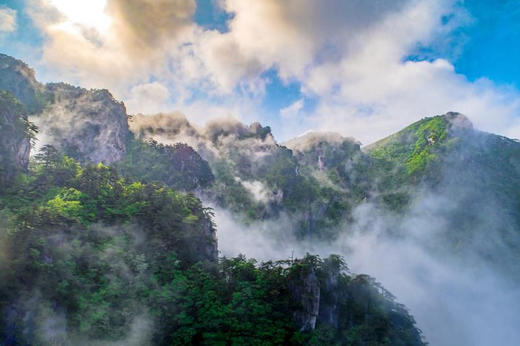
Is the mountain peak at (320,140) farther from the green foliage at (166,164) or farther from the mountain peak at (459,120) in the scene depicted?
the green foliage at (166,164)

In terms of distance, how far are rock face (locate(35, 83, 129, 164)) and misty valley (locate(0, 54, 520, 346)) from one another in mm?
284

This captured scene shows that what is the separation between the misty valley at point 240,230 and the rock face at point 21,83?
257mm

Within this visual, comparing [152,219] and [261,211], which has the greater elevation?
[261,211]

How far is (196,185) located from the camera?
61000 millimetres

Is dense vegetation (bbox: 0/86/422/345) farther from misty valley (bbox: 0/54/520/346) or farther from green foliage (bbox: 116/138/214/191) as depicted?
green foliage (bbox: 116/138/214/191)

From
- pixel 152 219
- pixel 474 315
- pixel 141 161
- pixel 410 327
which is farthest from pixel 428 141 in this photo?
pixel 152 219

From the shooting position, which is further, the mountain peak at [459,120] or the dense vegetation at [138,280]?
the mountain peak at [459,120]

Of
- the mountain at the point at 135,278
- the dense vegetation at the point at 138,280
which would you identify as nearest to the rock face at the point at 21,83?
the dense vegetation at the point at 138,280

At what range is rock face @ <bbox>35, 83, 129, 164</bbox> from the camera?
4925cm

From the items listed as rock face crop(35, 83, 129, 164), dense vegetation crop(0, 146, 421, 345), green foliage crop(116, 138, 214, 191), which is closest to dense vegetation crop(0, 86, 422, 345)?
dense vegetation crop(0, 146, 421, 345)

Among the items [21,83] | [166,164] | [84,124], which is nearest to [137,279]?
[166,164]

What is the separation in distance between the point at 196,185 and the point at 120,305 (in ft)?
136

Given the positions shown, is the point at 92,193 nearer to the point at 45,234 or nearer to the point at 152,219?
the point at 152,219

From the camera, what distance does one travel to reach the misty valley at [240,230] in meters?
19.8
